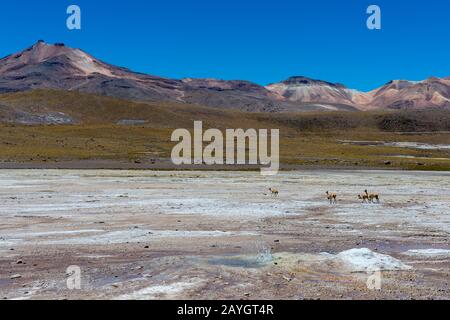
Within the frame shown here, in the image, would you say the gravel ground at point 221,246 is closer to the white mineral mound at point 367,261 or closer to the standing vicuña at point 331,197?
the white mineral mound at point 367,261

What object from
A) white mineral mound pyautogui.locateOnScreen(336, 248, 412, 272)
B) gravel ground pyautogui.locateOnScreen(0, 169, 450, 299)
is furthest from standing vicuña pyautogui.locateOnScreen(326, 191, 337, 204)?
white mineral mound pyautogui.locateOnScreen(336, 248, 412, 272)

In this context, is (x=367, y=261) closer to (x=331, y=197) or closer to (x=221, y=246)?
(x=221, y=246)

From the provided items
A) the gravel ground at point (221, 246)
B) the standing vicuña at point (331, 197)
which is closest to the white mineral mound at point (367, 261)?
the gravel ground at point (221, 246)

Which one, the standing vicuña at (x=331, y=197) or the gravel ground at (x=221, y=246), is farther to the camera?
the standing vicuña at (x=331, y=197)

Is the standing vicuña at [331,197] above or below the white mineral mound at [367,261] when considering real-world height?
above

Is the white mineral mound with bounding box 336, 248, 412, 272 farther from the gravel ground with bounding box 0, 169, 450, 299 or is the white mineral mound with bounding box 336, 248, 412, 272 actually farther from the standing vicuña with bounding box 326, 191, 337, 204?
the standing vicuña with bounding box 326, 191, 337, 204

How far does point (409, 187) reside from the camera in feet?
145

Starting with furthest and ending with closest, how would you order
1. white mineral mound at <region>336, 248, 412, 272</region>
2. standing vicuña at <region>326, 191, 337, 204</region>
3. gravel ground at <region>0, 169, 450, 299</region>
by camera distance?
standing vicuña at <region>326, 191, 337, 204</region> < white mineral mound at <region>336, 248, 412, 272</region> < gravel ground at <region>0, 169, 450, 299</region>

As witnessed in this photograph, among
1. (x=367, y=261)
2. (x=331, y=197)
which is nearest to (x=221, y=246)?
(x=367, y=261)
